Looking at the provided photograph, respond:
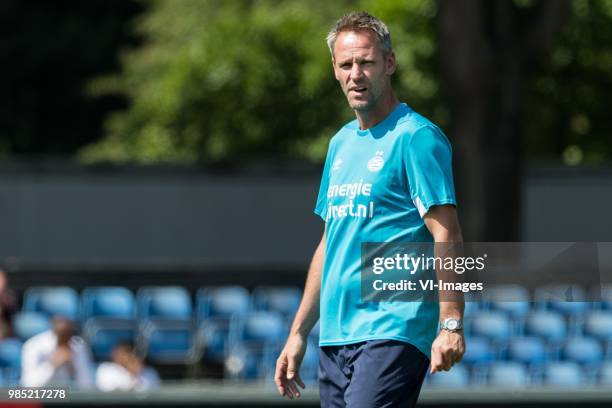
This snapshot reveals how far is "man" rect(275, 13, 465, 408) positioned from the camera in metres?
4.15

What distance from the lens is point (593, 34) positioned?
69.6 feet

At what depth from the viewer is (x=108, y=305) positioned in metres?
12.8

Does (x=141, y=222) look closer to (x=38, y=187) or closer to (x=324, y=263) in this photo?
(x=38, y=187)

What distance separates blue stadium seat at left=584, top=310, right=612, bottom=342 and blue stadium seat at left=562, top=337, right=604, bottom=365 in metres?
0.44

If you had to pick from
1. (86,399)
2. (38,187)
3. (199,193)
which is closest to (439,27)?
(199,193)

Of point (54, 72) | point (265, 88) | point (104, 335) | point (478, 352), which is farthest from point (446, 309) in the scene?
point (54, 72)

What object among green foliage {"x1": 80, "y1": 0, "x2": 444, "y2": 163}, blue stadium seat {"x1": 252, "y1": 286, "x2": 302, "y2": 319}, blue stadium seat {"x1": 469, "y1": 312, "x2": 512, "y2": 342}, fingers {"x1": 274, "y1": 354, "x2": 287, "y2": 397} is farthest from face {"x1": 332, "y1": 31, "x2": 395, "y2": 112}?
green foliage {"x1": 80, "y1": 0, "x2": 444, "y2": 163}

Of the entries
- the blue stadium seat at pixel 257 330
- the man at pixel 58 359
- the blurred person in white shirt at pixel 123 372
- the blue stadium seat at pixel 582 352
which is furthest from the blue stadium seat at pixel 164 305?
the blue stadium seat at pixel 582 352

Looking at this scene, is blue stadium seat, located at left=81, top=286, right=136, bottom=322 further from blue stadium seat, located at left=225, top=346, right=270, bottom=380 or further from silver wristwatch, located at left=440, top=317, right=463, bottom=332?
silver wristwatch, located at left=440, top=317, right=463, bottom=332

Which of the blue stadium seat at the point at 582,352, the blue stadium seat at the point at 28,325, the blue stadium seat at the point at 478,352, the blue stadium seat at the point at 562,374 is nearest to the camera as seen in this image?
the blue stadium seat at the point at 28,325

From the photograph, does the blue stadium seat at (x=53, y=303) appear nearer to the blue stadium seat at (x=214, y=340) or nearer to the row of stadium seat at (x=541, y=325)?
the blue stadium seat at (x=214, y=340)

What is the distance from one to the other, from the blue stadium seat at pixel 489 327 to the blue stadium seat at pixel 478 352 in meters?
0.10

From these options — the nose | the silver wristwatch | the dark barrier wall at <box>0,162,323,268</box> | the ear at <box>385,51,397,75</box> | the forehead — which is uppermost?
the dark barrier wall at <box>0,162,323,268</box>

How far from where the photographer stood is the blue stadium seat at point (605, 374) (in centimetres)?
1200
